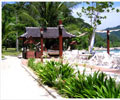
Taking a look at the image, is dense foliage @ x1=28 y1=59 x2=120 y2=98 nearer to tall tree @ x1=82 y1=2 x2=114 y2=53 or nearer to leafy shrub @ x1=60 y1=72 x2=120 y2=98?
leafy shrub @ x1=60 y1=72 x2=120 y2=98

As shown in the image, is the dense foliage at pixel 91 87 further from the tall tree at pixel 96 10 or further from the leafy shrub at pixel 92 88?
the tall tree at pixel 96 10

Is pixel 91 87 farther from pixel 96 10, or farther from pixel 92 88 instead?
pixel 96 10

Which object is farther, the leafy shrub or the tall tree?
the tall tree

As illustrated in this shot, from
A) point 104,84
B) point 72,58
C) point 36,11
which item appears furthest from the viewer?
point 36,11

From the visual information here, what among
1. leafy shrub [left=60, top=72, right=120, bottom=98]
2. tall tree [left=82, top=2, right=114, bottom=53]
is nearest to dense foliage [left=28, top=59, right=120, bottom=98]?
leafy shrub [left=60, top=72, right=120, bottom=98]

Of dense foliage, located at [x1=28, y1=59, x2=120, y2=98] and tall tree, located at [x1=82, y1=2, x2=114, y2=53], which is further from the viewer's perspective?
tall tree, located at [x1=82, y1=2, x2=114, y2=53]

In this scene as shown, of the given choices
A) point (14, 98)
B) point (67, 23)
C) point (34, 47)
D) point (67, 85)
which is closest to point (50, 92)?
point (67, 85)

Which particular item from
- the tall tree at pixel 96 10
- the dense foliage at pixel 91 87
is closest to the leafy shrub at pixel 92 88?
the dense foliage at pixel 91 87

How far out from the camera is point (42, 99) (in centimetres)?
598

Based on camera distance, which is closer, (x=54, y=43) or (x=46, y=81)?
(x=46, y=81)

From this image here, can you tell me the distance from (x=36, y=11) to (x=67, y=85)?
25600 millimetres

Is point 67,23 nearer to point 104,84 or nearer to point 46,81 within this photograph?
point 46,81

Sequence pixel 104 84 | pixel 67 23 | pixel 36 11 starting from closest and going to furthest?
pixel 104 84, pixel 36 11, pixel 67 23

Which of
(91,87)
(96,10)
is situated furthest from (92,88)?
(96,10)
